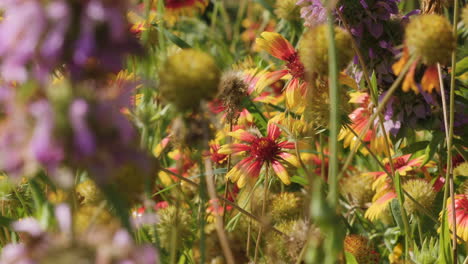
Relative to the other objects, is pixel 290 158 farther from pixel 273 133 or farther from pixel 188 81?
pixel 188 81

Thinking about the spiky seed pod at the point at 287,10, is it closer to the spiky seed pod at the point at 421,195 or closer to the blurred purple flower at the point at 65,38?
the spiky seed pod at the point at 421,195

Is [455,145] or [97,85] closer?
[97,85]

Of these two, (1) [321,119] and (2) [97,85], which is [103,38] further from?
(1) [321,119]

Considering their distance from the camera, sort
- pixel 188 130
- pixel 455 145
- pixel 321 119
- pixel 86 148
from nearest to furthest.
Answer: pixel 86 148 → pixel 188 130 → pixel 321 119 → pixel 455 145

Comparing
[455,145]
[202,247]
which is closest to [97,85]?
[202,247]

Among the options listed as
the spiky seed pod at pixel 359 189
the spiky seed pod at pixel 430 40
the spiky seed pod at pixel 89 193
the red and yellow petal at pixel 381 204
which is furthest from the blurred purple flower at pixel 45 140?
the spiky seed pod at pixel 359 189

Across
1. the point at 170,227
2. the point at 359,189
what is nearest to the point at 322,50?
the point at 170,227

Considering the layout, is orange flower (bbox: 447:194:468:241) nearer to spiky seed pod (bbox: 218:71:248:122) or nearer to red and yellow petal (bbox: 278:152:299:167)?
red and yellow petal (bbox: 278:152:299:167)

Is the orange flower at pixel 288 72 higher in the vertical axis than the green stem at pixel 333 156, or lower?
higher
